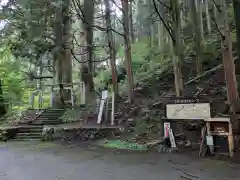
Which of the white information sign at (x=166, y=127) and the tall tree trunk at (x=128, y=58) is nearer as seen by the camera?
the white information sign at (x=166, y=127)

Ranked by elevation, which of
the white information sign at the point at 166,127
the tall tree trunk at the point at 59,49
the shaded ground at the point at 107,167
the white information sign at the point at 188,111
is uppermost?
the tall tree trunk at the point at 59,49

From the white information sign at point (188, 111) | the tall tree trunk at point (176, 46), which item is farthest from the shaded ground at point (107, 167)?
the tall tree trunk at point (176, 46)

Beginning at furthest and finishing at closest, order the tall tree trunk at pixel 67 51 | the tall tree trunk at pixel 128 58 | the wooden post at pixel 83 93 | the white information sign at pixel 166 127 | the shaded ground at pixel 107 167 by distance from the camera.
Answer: the wooden post at pixel 83 93, the tall tree trunk at pixel 67 51, the tall tree trunk at pixel 128 58, the white information sign at pixel 166 127, the shaded ground at pixel 107 167

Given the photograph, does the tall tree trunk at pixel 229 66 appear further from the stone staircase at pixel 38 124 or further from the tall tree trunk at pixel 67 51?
the tall tree trunk at pixel 67 51

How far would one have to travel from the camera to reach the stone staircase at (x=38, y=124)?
40.1 feet

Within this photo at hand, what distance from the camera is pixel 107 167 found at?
6395 millimetres

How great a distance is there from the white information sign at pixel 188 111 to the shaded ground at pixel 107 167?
125 cm

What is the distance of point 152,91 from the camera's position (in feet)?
49.2

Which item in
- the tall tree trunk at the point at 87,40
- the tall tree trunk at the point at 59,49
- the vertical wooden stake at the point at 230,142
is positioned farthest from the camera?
the tall tree trunk at the point at 87,40

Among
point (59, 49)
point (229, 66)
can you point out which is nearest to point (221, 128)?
point (229, 66)

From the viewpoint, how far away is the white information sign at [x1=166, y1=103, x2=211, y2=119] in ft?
25.1

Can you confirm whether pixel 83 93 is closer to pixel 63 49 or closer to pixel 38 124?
pixel 63 49

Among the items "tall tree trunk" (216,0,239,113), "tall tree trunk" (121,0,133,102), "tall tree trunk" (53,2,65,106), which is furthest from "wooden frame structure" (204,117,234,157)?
"tall tree trunk" (53,2,65,106)

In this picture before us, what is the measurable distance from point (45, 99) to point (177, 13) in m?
14.3
